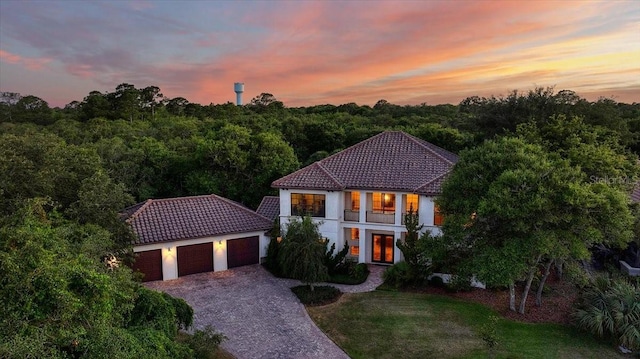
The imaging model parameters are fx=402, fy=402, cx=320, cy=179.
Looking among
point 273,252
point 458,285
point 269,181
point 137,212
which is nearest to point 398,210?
point 458,285

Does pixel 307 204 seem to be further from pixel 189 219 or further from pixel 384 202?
pixel 189 219

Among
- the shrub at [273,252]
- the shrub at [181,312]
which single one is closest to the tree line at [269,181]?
the shrub at [181,312]

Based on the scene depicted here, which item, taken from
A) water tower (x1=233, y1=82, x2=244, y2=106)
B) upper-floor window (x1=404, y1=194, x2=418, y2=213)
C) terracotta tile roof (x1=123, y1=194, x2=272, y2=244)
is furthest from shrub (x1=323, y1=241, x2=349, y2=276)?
water tower (x1=233, y1=82, x2=244, y2=106)

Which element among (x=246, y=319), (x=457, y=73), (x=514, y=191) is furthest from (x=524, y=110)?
(x=246, y=319)

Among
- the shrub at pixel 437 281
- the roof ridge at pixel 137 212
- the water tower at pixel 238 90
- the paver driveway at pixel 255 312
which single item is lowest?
the paver driveway at pixel 255 312

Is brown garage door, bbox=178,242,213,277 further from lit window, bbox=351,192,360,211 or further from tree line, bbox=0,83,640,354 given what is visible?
lit window, bbox=351,192,360,211

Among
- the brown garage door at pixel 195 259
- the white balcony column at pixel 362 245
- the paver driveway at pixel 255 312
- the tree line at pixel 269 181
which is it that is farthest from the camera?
the white balcony column at pixel 362 245

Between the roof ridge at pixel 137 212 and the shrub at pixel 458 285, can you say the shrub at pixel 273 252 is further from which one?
the shrub at pixel 458 285
